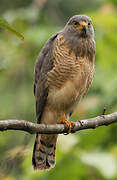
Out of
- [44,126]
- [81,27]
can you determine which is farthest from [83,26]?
[44,126]

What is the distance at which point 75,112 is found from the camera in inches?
230

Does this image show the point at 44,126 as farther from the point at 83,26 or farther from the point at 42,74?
the point at 83,26

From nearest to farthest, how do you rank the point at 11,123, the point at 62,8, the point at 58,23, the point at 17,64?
the point at 11,123 < the point at 17,64 < the point at 58,23 < the point at 62,8

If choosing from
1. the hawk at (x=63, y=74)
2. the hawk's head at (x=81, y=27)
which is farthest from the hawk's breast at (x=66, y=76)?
the hawk's head at (x=81, y=27)

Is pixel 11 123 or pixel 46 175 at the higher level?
pixel 11 123

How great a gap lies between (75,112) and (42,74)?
4.64ft

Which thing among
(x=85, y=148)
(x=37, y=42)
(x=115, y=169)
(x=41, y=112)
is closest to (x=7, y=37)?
(x=37, y=42)

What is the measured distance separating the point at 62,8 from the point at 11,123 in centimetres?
571

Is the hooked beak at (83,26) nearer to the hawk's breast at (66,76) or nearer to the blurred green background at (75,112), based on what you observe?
the hawk's breast at (66,76)

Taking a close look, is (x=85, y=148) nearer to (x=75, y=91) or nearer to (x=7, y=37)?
(x=75, y=91)

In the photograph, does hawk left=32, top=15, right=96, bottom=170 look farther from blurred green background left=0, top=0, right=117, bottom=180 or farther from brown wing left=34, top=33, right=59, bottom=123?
blurred green background left=0, top=0, right=117, bottom=180

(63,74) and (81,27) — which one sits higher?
(81,27)

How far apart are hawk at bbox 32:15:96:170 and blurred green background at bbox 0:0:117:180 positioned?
0.31 m

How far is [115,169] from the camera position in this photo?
169 inches
